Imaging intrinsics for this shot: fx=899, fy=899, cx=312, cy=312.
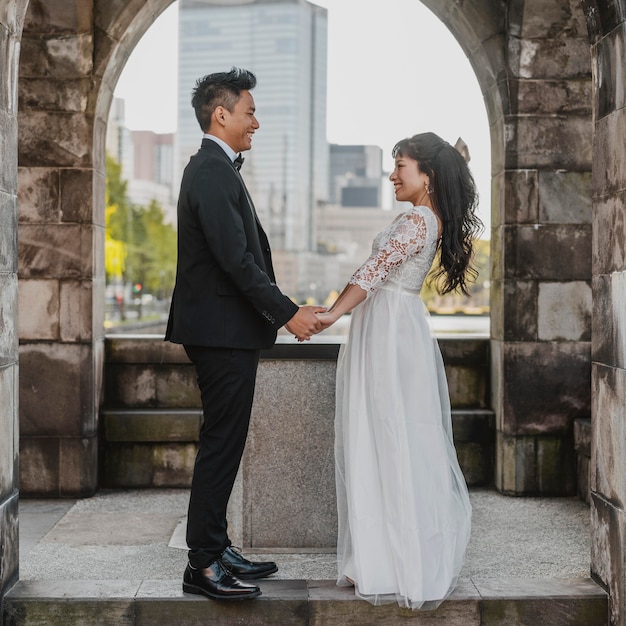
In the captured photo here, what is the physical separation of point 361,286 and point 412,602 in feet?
4.26

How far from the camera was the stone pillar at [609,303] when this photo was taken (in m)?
3.63

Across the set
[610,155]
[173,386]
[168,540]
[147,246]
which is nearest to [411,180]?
[610,155]

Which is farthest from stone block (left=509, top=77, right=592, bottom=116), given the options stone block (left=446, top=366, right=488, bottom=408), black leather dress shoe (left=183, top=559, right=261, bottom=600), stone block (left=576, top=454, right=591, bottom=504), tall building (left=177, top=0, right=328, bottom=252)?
tall building (left=177, top=0, right=328, bottom=252)

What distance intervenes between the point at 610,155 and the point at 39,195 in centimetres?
388

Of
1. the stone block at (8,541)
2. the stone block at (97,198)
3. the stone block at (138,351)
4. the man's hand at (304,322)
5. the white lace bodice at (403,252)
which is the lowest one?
the stone block at (8,541)

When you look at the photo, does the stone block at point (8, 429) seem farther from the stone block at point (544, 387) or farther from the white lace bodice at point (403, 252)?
the stone block at point (544, 387)

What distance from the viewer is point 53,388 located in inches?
241

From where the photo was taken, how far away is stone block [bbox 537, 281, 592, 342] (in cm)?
616

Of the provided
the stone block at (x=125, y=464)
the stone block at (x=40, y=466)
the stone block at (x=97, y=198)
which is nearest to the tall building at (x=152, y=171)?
the stone block at (x=97, y=198)

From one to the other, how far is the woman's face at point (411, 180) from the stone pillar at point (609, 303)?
2.48 ft

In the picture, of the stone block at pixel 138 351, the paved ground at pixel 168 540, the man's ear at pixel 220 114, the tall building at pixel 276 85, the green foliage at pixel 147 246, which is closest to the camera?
the man's ear at pixel 220 114

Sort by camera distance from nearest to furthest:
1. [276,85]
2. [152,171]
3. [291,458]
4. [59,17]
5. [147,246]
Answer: [291,458], [59,17], [147,246], [276,85], [152,171]

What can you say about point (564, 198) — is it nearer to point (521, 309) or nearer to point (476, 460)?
point (521, 309)

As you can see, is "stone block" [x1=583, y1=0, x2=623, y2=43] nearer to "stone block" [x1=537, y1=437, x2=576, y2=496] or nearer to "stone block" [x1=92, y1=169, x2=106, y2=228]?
"stone block" [x1=537, y1=437, x2=576, y2=496]
